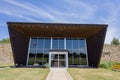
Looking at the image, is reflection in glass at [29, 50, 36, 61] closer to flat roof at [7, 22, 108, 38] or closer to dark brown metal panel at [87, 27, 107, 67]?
flat roof at [7, 22, 108, 38]

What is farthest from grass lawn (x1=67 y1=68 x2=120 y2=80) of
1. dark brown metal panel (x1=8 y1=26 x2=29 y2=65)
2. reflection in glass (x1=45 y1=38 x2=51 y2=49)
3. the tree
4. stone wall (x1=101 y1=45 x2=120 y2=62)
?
the tree

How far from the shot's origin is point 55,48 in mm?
32500

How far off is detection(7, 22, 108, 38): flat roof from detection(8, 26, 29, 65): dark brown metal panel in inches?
30.6

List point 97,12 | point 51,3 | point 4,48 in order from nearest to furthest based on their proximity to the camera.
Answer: point 51,3 → point 97,12 → point 4,48

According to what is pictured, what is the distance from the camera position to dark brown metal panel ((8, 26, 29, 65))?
1202 inches

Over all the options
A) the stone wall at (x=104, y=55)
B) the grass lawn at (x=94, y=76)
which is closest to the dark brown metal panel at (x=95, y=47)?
the stone wall at (x=104, y=55)

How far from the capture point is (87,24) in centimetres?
2678

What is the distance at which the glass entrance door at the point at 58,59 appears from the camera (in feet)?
103

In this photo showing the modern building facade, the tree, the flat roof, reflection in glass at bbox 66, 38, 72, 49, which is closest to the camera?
the flat roof

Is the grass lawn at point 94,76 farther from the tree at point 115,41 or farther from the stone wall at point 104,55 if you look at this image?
the tree at point 115,41

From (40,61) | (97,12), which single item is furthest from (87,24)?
(40,61)

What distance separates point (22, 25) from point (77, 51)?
10171 millimetres

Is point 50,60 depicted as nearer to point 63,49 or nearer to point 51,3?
point 63,49

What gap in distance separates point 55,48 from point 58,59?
6.74 ft
